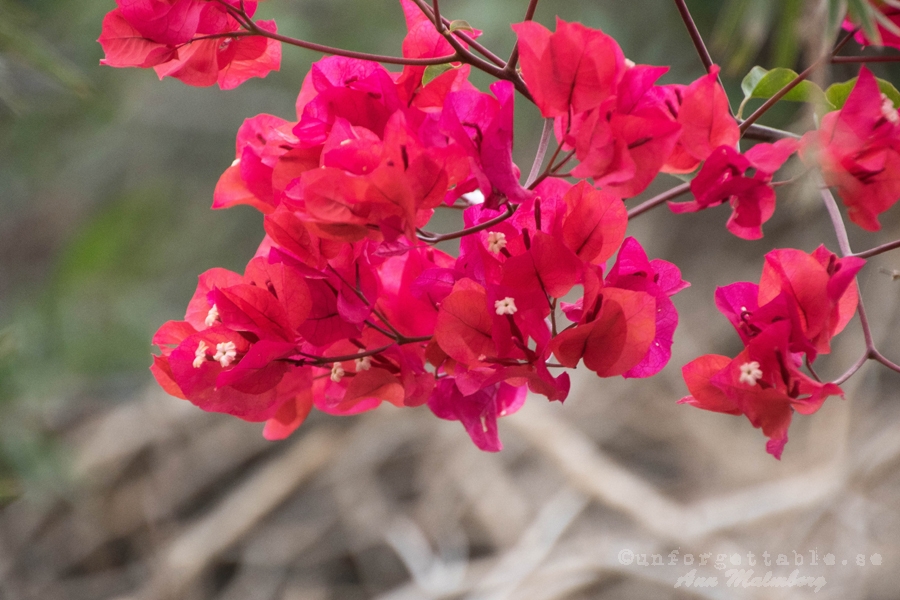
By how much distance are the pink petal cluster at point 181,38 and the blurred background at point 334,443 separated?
51.6 inches

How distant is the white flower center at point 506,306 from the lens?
1.12ft

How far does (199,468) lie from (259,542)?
0.25 metres

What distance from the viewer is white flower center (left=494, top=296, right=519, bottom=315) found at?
341 mm

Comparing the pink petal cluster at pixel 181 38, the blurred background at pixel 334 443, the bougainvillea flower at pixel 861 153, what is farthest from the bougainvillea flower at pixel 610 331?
the blurred background at pixel 334 443

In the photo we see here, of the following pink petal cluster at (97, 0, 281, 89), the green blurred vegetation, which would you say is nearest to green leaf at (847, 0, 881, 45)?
pink petal cluster at (97, 0, 281, 89)

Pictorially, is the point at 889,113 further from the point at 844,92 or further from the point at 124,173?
the point at 124,173

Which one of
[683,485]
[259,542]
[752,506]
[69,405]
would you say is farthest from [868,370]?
[69,405]

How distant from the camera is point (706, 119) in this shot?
32 cm

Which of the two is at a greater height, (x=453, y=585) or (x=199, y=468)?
(x=453, y=585)

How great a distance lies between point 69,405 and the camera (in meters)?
2.00

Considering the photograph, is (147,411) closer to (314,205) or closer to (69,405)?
(69,405)

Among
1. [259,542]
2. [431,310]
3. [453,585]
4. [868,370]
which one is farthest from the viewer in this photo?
[259,542]

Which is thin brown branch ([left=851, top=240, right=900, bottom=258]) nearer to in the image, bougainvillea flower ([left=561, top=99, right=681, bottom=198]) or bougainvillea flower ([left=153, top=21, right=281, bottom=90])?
bougainvillea flower ([left=561, top=99, right=681, bottom=198])

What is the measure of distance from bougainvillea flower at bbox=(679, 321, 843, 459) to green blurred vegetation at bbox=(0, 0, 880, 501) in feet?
4.31
